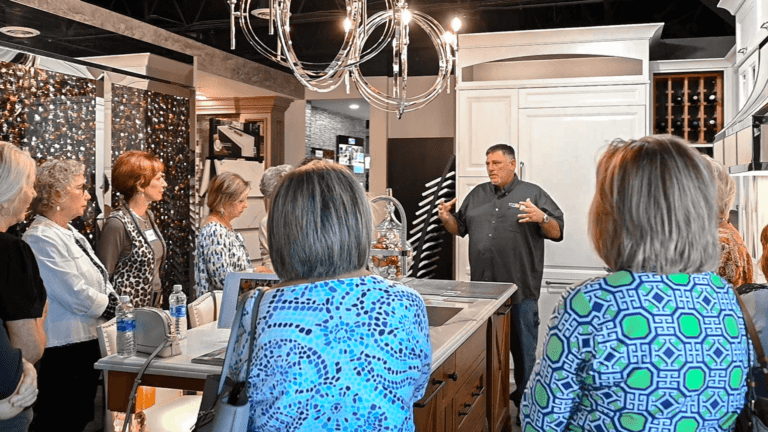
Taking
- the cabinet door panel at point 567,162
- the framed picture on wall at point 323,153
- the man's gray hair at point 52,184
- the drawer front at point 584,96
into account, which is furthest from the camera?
the framed picture on wall at point 323,153

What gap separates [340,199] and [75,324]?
→ 91.1 inches

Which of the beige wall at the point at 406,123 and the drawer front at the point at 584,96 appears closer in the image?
the drawer front at the point at 584,96

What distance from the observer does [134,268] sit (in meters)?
3.80

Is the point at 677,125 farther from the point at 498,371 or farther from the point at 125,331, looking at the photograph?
the point at 125,331

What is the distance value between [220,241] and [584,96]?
11.4 ft

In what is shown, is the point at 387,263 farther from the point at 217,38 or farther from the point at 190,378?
the point at 217,38

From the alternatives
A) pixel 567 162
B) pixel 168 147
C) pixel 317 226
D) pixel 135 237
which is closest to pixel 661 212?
pixel 317 226

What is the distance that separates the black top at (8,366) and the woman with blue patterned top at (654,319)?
154 centimetres

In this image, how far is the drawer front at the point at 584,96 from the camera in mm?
5582

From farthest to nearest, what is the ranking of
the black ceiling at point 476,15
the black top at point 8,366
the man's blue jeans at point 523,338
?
the black ceiling at point 476,15 < the man's blue jeans at point 523,338 < the black top at point 8,366

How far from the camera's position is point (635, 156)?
139 cm

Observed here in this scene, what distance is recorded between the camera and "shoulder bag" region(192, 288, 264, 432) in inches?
55.5

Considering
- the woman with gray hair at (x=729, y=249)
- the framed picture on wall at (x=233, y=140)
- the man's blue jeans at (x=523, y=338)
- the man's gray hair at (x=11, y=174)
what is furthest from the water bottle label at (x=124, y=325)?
the framed picture on wall at (x=233, y=140)

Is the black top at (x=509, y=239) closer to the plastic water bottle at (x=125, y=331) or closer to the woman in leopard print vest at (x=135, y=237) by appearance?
the woman in leopard print vest at (x=135, y=237)
